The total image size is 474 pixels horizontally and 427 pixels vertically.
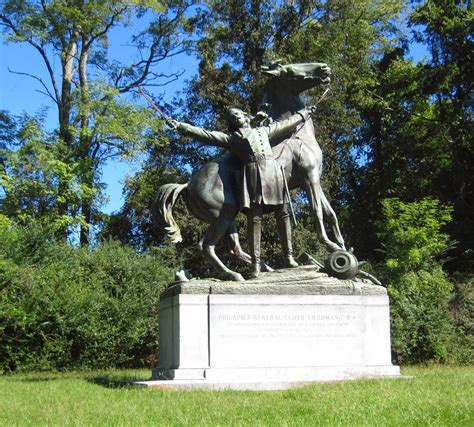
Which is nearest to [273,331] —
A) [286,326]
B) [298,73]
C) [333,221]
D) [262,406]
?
[286,326]

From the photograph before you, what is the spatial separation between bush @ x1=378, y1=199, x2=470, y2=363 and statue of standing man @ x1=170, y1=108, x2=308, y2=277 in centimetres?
720

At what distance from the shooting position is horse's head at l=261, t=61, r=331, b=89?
13.5m

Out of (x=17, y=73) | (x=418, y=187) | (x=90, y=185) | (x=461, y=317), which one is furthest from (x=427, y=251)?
(x=17, y=73)

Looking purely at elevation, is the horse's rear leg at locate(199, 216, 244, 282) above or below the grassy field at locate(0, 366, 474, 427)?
above

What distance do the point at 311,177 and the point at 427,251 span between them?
12509 millimetres

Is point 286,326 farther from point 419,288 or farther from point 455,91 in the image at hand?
point 455,91

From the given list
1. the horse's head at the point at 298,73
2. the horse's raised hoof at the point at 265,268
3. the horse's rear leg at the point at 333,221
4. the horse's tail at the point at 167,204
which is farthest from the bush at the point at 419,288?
the horse's tail at the point at 167,204

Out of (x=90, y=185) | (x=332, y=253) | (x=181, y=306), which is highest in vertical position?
(x=90, y=185)

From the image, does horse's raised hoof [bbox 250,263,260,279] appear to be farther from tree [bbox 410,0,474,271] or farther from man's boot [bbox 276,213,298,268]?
tree [bbox 410,0,474,271]

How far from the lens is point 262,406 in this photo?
324 inches

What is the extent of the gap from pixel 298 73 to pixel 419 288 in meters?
10.3

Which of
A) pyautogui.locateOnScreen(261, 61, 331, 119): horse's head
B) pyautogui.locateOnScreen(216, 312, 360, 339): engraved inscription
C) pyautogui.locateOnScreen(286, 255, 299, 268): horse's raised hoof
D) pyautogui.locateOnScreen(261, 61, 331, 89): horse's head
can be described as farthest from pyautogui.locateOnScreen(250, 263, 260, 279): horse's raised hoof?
pyautogui.locateOnScreen(261, 61, 331, 89): horse's head

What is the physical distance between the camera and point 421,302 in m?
19.5

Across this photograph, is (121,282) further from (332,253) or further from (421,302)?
(332,253)
